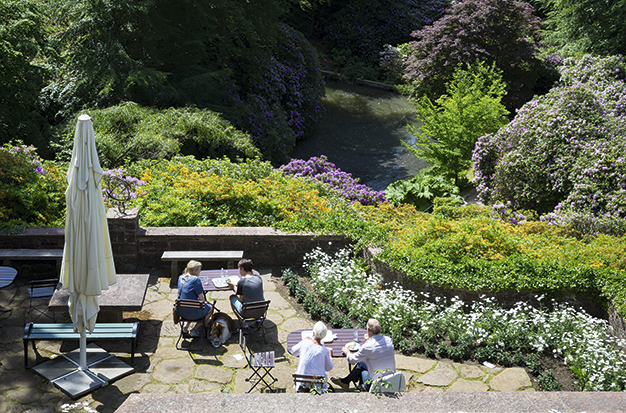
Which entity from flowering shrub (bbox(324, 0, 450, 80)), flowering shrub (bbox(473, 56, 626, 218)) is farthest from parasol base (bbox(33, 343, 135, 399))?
flowering shrub (bbox(324, 0, 450, 80))

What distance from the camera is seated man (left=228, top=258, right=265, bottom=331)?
679 cm

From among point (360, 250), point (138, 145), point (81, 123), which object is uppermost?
point (81, 123)

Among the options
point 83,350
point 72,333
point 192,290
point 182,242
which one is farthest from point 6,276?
point 182,242

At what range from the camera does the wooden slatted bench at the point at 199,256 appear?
8.19 meters

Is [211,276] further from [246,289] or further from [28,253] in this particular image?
[28,253]

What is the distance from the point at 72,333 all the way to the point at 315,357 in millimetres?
2752

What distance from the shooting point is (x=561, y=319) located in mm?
7215

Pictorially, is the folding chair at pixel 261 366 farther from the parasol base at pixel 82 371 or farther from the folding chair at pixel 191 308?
the parasol base at pixel 82 371

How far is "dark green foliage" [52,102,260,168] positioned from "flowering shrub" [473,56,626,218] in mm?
6022

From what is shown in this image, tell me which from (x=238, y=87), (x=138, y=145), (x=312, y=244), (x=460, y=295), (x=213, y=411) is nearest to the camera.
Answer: (x=213, y=411)

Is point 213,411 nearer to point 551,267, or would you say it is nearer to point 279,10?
point 551,267

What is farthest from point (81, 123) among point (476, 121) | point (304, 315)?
point (476, 121)

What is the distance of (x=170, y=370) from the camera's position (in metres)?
6.24

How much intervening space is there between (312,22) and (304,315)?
2699cm
